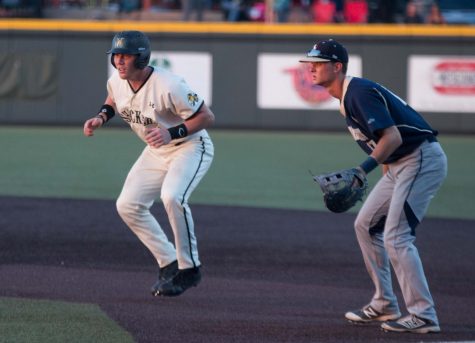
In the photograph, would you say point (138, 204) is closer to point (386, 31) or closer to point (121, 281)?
point (121, 281)

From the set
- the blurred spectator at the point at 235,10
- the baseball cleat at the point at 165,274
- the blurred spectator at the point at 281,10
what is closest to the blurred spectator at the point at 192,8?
the blurred spectator at the point at 235,10

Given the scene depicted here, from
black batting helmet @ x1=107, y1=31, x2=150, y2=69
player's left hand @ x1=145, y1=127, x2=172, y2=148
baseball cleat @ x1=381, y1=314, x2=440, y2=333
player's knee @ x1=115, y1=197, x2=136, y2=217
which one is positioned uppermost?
black batting helmet @ x1=107, y1=31, x2=150, y2=69

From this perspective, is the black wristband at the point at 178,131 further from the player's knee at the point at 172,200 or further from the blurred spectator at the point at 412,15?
the blurred spectator at the point at 412,15

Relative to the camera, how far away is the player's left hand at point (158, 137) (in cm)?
679

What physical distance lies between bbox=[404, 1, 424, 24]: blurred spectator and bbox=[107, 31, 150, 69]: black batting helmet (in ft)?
47.5

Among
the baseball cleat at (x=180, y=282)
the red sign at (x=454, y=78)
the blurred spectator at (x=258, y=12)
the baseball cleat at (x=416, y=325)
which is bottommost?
the red sign at (x=454, y=78)

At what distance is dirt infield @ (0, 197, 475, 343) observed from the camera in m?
6.14

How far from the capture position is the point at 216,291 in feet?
24.1

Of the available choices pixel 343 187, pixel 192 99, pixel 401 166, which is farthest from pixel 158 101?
pixel 401 166

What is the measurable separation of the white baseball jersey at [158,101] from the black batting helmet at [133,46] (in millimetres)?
193

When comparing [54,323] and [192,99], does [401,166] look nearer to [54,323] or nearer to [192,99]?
[192,99]

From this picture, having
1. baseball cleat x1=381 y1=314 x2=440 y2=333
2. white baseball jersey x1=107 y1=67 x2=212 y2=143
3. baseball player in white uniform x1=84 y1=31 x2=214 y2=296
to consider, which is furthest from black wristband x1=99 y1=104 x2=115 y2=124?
baseball cleat x1=381 y1=314 x2=440 y2=333

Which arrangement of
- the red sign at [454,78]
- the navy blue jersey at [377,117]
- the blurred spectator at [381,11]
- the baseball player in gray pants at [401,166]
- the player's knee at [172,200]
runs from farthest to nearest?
the blurred spectator at [381,11] → the red sign at [454,78] → the player's knee at [172,200] → the baseball player in gray pants at [401,166] → the navy blue jersey at [377,117]

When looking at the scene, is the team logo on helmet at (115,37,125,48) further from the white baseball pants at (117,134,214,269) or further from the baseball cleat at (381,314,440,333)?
the baseball cleat at (381,314,440,333)
